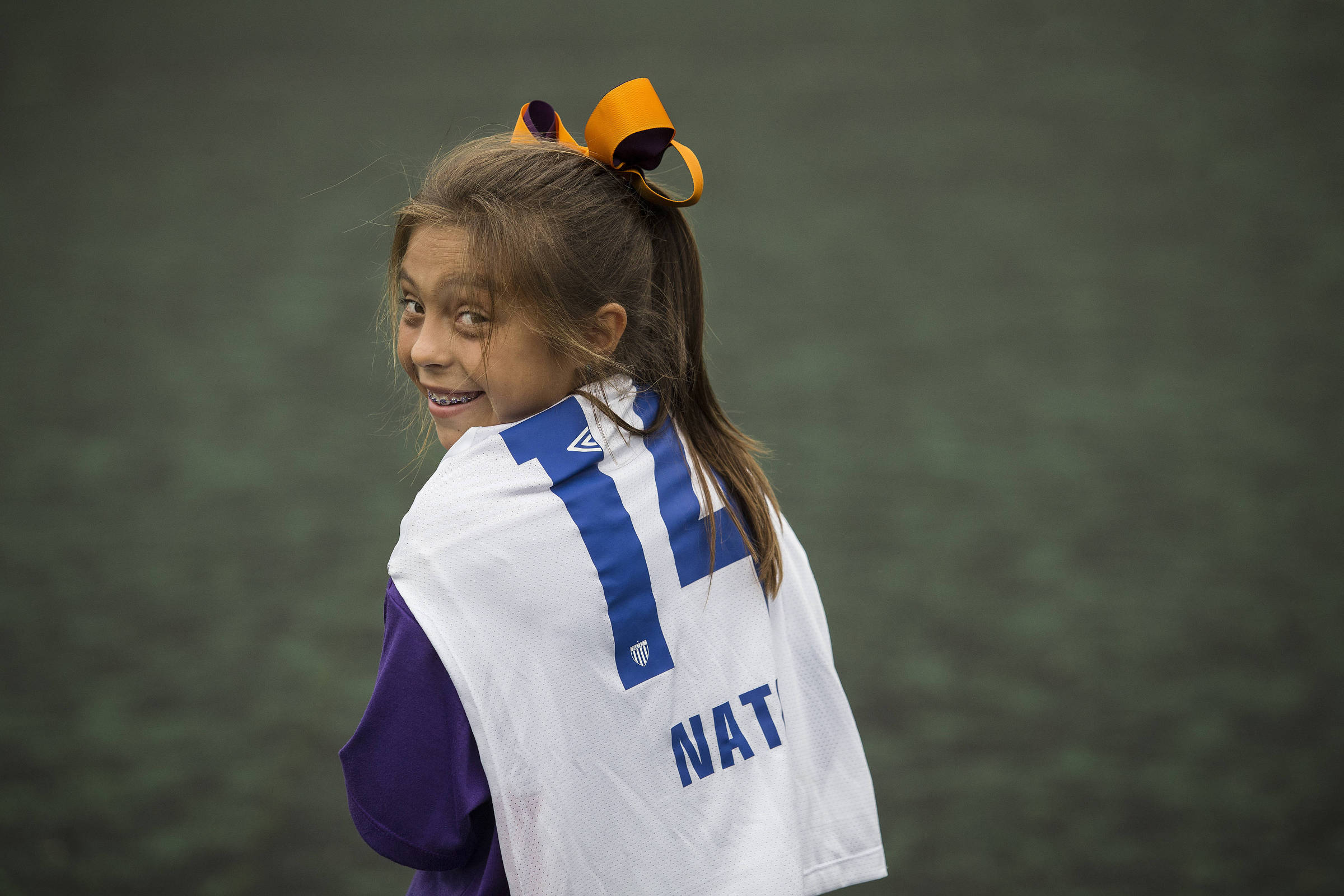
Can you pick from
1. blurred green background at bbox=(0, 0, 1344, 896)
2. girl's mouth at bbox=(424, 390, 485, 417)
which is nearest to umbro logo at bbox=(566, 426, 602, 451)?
girl's mouth at bbox=(424, 390, 485, 417)

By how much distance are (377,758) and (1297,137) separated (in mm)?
4370

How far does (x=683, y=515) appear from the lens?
880 millimetres

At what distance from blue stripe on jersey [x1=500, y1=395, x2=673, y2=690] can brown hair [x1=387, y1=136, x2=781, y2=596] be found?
0.05m

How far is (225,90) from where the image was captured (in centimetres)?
441

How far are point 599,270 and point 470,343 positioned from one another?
0.37ft

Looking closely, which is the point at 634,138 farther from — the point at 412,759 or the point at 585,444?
the point at 412,759

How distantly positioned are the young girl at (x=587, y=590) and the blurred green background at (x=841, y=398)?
1.18 meters

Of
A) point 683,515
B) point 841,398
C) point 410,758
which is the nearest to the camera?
point 410,758

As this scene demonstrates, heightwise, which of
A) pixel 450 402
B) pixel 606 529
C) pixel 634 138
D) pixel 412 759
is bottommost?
pixel 412 759

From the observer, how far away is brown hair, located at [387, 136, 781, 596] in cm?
85

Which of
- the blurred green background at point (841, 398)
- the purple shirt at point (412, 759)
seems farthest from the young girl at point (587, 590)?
the blurred green background at point (841, 398)

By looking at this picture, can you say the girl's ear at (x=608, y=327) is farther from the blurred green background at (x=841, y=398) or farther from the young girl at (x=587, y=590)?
the blurred green background at (x=841, y=398)

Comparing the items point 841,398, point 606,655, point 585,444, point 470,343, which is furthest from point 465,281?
point 841,398

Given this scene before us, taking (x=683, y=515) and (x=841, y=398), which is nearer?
(x=683, y=515)
